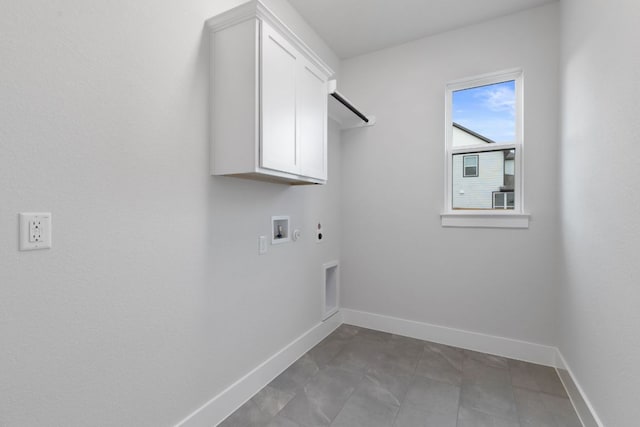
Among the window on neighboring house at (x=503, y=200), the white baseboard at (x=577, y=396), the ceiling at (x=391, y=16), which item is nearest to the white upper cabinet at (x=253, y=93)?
the ceiling at (x=391, y=16)

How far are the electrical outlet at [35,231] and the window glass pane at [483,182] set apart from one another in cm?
286

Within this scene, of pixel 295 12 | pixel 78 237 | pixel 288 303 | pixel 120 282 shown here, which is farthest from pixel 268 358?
pixel 295 12

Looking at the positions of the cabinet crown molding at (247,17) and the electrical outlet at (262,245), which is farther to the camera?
the electrical outlet at (262,245)

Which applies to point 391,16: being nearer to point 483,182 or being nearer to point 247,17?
point 247,17

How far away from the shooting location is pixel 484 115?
2.72 m

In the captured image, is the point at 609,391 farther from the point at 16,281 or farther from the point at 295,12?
the point at 295,12

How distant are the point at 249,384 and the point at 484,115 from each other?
2959 mm

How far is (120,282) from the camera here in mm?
1251

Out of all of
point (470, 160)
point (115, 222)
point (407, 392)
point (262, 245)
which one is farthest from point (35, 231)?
point (470, 160)

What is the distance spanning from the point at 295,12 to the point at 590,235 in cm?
266

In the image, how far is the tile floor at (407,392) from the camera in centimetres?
174

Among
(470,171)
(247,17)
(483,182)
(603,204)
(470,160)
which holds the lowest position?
(603,204)

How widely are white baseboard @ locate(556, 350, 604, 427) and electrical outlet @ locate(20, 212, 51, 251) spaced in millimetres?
2620

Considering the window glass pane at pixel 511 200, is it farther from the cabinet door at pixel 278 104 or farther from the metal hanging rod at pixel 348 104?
the cabinet door at pixel 278 104
